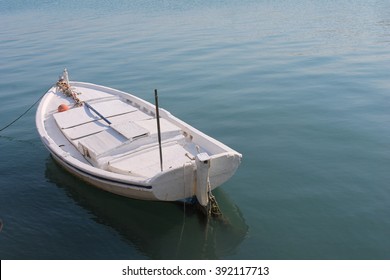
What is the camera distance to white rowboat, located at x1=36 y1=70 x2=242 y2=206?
1105 cm

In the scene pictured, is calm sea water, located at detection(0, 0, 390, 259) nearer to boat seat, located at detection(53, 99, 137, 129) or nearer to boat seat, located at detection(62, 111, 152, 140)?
boat seat, located at detection(62, 111, 152, 140)

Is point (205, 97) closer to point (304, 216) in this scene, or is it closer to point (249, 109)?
point (249, 109)

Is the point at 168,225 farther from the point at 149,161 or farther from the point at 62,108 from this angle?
the point at 62,108

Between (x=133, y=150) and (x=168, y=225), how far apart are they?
3170 millimetres

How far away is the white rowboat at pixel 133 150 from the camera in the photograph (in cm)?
1105

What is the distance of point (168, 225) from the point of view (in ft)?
38.2

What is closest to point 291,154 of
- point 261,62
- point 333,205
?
point 333,205

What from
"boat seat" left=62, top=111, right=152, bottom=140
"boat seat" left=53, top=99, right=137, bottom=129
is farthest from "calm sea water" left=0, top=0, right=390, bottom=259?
"boat seat" left=53, top=99, right=137, bottom=129

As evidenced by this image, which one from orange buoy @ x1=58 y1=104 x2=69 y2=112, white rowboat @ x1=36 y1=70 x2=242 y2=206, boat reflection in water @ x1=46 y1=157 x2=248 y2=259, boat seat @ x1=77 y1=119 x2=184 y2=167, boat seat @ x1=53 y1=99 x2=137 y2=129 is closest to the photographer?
boat reflection in water @ x1=46 y1=157 x2=248 y2=259

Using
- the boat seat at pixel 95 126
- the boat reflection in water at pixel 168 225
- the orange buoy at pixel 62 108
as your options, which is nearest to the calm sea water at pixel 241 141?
the boat reflection in water at pixel 168 225

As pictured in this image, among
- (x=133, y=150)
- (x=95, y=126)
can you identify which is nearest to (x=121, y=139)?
(x=133, y=150)

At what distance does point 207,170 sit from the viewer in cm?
1079

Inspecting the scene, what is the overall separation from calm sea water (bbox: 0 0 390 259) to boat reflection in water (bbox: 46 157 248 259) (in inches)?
1.7

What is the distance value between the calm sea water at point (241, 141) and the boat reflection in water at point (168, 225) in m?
0.04
